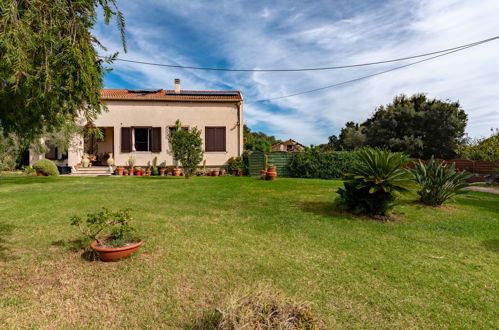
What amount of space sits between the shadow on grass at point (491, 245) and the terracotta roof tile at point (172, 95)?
49.1 ft

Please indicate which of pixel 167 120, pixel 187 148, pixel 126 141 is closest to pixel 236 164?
pixel 187 148

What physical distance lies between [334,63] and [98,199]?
16015 millimetres

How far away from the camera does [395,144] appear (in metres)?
24.9

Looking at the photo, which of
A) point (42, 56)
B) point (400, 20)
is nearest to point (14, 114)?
point (42, 56)

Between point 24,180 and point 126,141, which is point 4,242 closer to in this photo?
point 24,180

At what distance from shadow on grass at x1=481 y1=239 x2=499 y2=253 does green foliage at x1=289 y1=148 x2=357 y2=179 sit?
11770 mm

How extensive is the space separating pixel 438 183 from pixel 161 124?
1559 centimetres

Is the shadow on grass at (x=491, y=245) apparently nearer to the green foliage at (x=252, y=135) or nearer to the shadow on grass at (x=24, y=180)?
the shadow on grass at (x=24, y=180)

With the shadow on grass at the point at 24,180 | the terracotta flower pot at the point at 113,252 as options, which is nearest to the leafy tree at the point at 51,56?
the terracotta flower pot at the point at 113,252

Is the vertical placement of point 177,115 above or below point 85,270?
above

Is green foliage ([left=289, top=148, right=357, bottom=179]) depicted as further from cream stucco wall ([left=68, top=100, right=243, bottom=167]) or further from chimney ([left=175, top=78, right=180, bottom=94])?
chimney ([left=175, top=78, right=180, bottom=94])

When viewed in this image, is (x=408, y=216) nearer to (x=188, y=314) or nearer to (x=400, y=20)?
(x=188, y=314)

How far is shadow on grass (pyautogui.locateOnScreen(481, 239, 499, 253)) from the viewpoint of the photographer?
166 inches

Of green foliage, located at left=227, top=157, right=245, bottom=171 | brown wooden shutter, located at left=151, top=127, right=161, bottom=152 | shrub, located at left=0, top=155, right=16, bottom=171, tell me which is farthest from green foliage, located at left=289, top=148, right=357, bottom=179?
shrub, located at left=0, top=155, right=16, bottom=171
